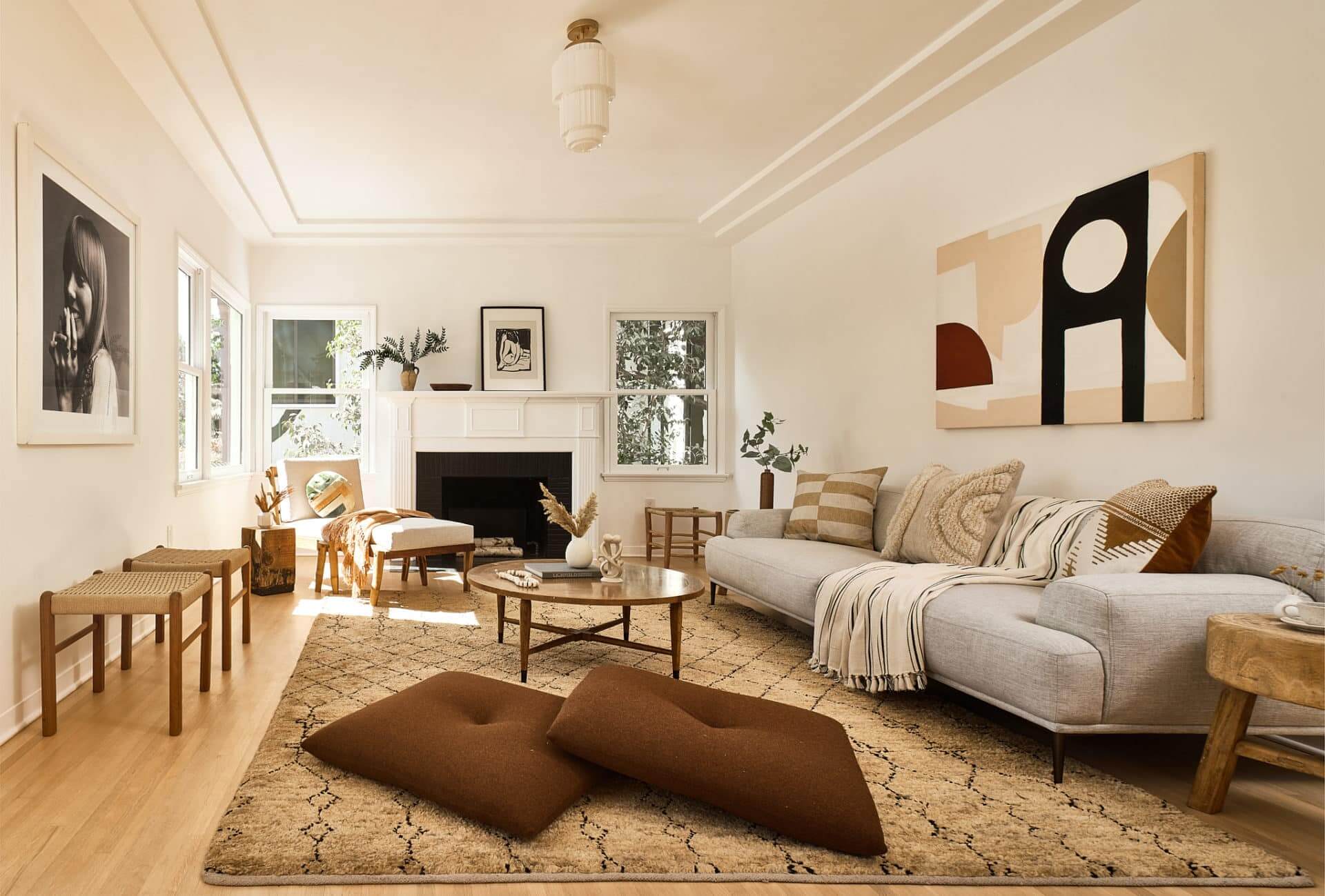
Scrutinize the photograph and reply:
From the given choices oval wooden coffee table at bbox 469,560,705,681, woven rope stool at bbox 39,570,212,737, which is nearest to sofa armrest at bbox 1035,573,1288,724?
oval wooden coffee table at bbox 469,560,705,681

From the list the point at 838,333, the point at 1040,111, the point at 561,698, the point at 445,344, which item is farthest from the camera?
the point at 445,344

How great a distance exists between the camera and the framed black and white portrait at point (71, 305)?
8.61 feet

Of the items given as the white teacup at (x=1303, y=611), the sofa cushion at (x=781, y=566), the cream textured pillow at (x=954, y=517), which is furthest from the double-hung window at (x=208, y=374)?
the white teacup at (x=1303, y=611)

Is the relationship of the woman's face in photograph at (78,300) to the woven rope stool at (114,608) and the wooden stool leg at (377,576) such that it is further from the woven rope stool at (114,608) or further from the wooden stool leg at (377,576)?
the wooden stool leg at (377,576)

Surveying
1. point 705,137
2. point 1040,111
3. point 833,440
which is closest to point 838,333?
point 833,440

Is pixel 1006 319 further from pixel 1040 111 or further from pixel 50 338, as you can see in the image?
pixel 50 338

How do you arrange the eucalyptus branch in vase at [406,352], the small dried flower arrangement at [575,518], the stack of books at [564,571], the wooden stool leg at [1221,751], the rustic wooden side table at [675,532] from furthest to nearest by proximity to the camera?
1. the eucalyptus branch in vase at [406,352]
2. the rustic wooden side table at [675,532]
3. the small dried flower arrangement at [575,518]
4. the stack of books at [564,571]
5. the wooden stool leg at [1221,751]

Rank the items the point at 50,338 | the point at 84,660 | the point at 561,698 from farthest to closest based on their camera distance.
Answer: the point at 84,660 → the point at 50,338 → the point at 561,698

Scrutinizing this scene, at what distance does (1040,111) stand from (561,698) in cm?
322

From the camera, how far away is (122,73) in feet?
11.7

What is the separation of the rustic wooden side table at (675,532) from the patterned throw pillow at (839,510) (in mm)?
1366

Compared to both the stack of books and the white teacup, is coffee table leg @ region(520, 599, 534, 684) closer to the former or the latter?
the stack of books

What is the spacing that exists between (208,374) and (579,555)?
3.16 meters

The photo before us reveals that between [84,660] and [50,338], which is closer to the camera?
[50,338]
